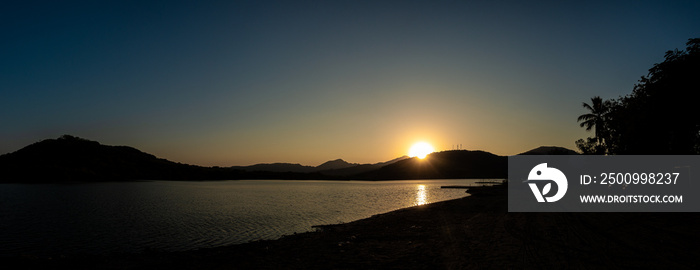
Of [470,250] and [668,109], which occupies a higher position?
[668,109]

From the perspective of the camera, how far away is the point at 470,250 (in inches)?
587

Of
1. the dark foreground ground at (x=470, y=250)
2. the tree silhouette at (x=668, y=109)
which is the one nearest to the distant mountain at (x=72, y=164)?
the dark foreground ground at (x=470, y=250)

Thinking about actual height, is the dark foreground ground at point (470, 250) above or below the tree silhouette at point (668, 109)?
below

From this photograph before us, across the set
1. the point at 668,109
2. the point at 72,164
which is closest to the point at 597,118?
the point at 668,109

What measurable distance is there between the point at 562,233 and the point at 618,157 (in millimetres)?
33373

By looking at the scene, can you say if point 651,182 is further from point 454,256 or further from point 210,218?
point 210,218

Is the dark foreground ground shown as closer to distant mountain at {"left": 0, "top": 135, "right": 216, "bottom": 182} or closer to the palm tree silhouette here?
the palm tree silhouette

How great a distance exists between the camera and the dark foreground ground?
490 inches

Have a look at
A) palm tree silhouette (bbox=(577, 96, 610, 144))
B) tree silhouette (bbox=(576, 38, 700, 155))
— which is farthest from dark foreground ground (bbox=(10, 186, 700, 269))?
palm tree silhouette (bbox=(577, 96, 610, 144))

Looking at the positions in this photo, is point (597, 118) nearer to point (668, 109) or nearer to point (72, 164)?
point (668, 109)

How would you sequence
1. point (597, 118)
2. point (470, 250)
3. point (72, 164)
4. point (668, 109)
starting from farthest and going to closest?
point (72, 164)
point (597, 118)
point (668, 109)
point (470, 250)

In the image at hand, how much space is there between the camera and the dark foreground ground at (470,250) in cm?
1245

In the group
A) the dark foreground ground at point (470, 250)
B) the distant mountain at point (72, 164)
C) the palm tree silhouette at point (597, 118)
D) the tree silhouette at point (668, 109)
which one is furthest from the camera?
the distant mountain at point (72, 164)

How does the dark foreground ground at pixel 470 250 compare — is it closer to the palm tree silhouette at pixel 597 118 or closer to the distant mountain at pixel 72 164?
the palm tree silhouette at pixel 597 118
